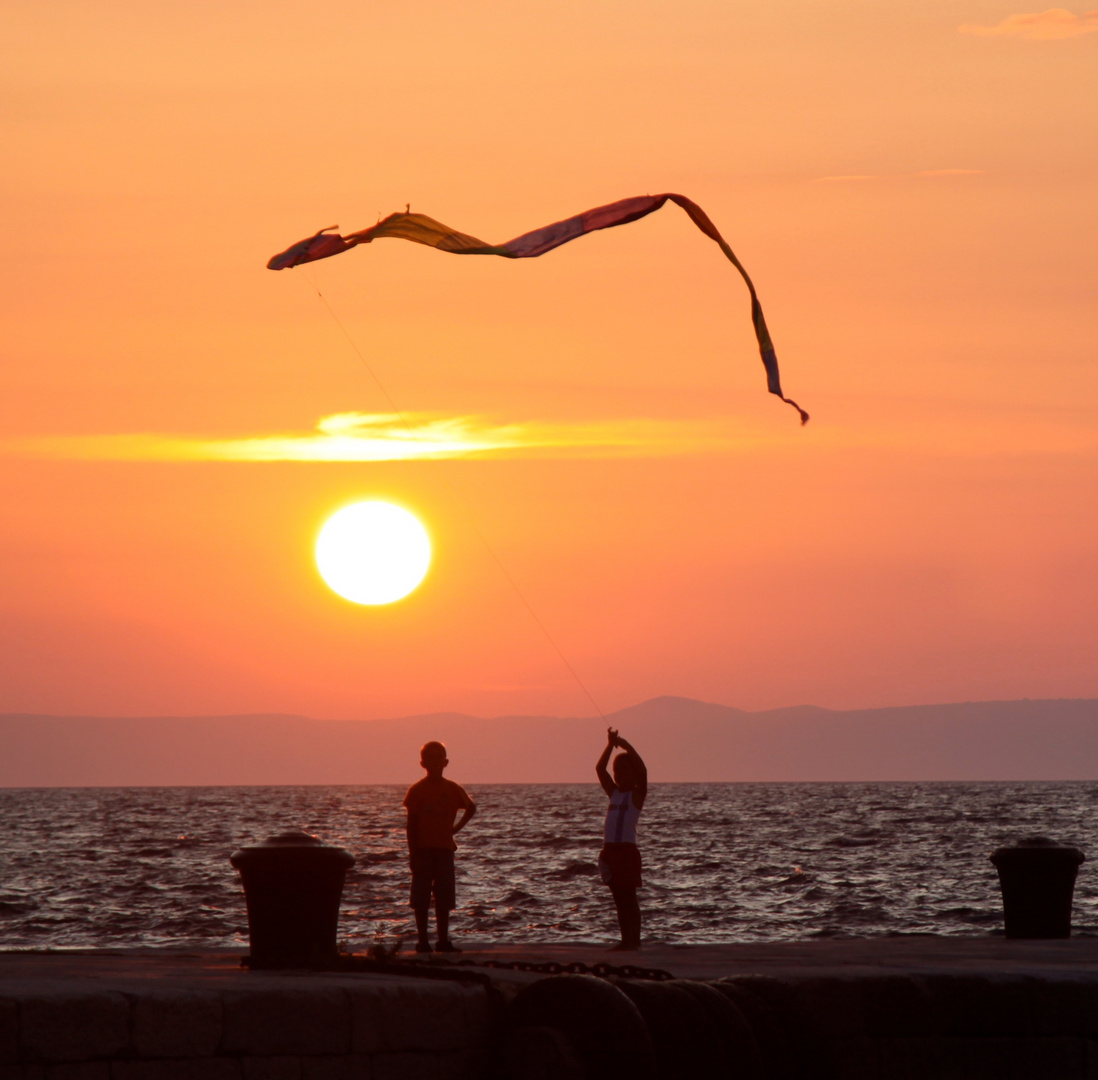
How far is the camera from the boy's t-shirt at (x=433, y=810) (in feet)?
39.1

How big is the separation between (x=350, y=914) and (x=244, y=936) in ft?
17.3

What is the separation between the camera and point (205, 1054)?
773 centimetres

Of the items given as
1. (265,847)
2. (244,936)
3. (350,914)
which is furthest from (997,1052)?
(350,914)

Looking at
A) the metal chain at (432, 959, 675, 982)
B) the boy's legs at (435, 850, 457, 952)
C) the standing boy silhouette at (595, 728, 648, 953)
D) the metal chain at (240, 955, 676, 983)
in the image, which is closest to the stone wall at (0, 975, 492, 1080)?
the metal chain at (240, 955, 676, 983)

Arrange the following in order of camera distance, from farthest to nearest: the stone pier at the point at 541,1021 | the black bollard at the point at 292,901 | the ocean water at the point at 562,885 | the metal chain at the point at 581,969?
1. the ocean water at the point at 562,885
2. the black bollard at the point at 292,901
3. the metal chain at the point at 581,969
4. the stone pier at the point at 541,1021

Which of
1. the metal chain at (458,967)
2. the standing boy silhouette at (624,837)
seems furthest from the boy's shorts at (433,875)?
the metal chain at (458,967)

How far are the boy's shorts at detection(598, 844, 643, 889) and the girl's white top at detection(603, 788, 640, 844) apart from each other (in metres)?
0.05

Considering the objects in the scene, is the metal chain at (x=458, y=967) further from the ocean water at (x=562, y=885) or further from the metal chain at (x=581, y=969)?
the ocean water at (x=562, y=885)

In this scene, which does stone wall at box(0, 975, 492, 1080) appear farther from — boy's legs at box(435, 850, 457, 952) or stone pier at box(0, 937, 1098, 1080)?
boy's legs at box(435, 850, 457, 952)

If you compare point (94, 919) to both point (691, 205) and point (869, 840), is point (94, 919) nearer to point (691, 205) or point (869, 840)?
point (691, 205)

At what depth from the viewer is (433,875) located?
1195 centimetres

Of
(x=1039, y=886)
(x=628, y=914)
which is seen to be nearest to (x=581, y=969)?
(x=628, y=914)

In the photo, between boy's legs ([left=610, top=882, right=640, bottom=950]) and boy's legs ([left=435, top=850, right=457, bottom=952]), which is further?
boy's legs ([left=610, top=882, right=640, bottom=950])

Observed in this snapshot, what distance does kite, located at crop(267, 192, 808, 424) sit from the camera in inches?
414
